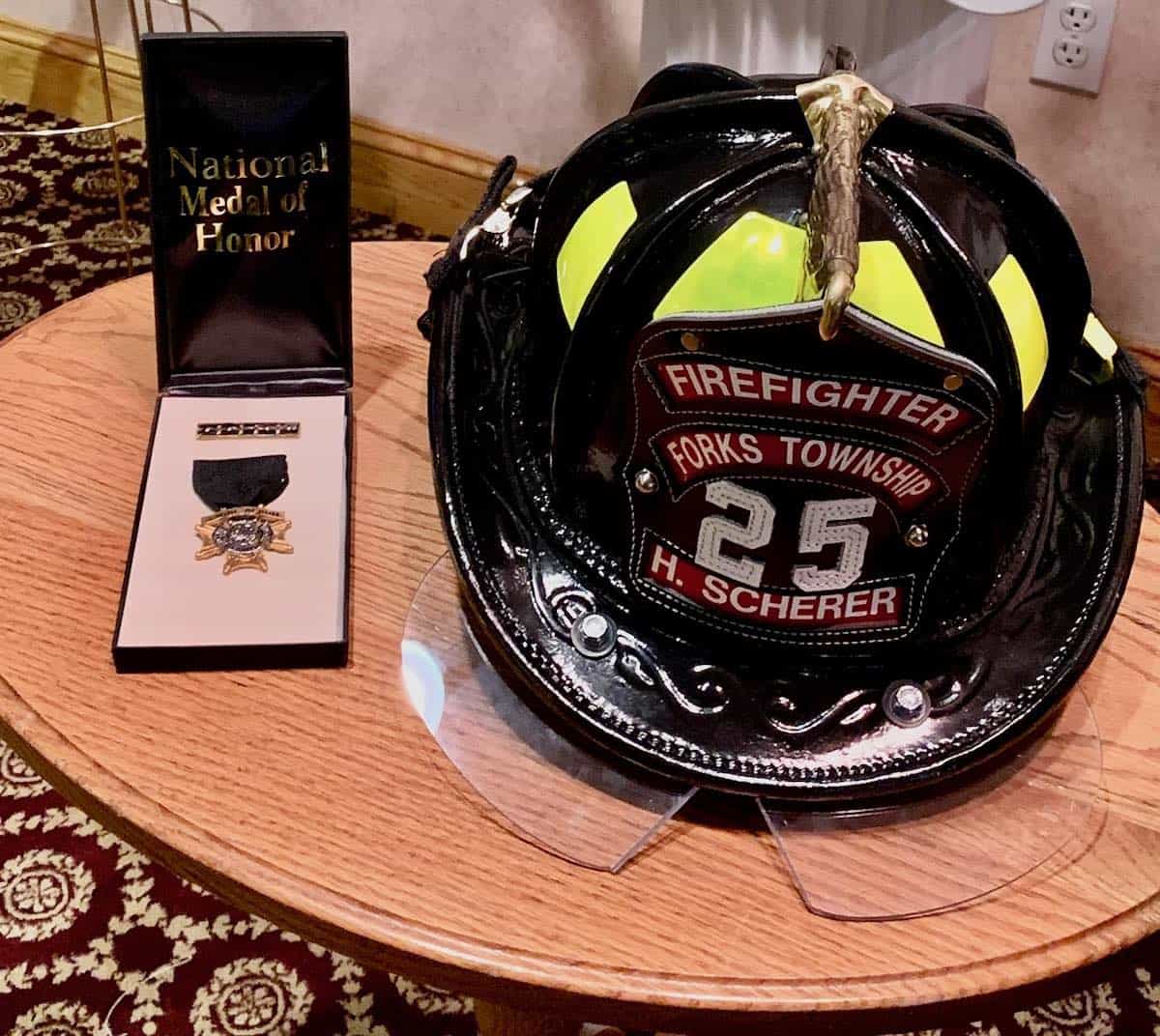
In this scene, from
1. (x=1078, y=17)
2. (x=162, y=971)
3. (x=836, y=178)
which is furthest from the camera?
(x=1078, y=17)

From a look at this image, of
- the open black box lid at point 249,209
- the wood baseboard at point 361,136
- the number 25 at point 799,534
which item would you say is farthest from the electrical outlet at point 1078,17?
the number 25 at point 799,534

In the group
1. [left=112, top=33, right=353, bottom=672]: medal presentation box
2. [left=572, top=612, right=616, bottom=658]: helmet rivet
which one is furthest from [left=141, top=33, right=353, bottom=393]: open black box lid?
[left=572, top=612, right=616, bottom=658]: helmet rivet

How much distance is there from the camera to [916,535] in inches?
19.9

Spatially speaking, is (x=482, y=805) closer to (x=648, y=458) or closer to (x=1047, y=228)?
(x=648, y=458)

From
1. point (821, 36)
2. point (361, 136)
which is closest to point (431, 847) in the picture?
point (821, 36)

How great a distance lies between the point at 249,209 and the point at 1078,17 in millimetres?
889

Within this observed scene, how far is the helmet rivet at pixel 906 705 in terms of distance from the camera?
0.51 meters

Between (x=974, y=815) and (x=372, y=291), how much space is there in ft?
1.79

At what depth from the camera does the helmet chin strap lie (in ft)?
1.40

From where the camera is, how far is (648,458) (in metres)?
0.51

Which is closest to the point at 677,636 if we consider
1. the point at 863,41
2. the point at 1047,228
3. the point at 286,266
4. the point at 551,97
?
the point at 1047,228

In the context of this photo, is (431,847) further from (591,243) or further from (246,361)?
(246,361)

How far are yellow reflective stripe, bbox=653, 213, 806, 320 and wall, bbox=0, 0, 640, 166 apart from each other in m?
1.07

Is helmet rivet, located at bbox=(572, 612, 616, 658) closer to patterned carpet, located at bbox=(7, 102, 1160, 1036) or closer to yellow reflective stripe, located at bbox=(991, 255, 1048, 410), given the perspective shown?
yellow reflective stripe, located at bbox=(991, 255, 1048, 410)
